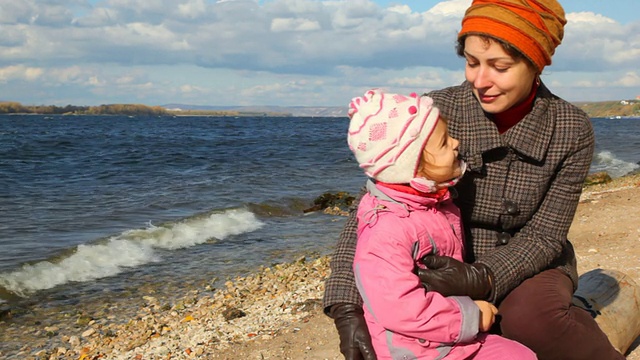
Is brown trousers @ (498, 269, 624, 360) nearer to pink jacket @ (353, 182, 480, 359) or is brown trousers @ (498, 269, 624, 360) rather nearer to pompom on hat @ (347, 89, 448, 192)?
pink jacket @ (353, 182, 480, 359)

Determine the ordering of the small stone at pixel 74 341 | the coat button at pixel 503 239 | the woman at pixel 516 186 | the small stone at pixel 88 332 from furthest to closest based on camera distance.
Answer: the small stone at pixel 88 332
the small stone at pixel 74 341
the coat button at pixel 503 239
the woman at pixel 516 186

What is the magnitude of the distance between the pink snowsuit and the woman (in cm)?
17

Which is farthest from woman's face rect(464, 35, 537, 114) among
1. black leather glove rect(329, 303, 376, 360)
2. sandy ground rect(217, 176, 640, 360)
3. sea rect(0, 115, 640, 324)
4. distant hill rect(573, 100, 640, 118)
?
distant hill rect(573, 100, 640, 118)

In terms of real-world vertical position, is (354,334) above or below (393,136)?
below

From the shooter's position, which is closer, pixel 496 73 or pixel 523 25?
pixel 523 25

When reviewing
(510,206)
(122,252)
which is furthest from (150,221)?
(510,206)

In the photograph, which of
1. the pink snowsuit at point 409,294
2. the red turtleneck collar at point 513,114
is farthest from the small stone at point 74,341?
the red turtleneck collar at point 513,114

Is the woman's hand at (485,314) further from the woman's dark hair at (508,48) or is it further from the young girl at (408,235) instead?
the woman's dark hair at (508,48)

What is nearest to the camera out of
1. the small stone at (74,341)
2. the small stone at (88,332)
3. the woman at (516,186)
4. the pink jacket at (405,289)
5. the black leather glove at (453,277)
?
the pink jacket at (405,289)

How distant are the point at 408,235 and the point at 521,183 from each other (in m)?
0.91

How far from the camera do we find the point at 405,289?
2.80 m

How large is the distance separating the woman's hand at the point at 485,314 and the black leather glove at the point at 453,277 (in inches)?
2.8

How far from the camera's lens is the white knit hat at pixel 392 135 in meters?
2.99

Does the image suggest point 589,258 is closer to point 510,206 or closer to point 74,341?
point 510,206
